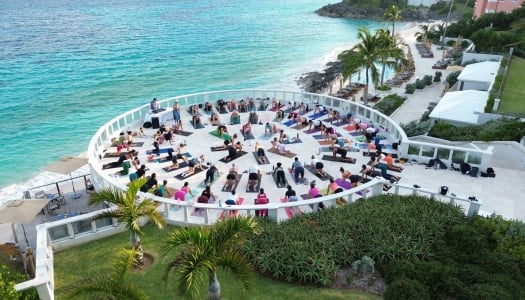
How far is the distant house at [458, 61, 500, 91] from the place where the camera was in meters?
28.9

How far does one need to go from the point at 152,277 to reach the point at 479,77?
28867 mm

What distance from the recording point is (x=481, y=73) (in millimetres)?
29844

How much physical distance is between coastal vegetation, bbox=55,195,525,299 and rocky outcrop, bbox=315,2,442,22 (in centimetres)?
11670

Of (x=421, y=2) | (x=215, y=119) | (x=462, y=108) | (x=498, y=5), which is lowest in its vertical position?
(x=215, y=119)

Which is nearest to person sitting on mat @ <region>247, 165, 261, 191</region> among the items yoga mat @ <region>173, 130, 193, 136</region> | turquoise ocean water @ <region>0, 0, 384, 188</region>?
yoga mat @ <region>173, 130, 193, 136</region>

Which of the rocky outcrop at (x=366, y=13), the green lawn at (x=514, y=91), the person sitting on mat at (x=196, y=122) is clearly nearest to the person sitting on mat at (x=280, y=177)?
the person sitting on mat at (x=196, y=122)

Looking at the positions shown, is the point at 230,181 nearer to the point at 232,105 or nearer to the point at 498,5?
the point at 232,105

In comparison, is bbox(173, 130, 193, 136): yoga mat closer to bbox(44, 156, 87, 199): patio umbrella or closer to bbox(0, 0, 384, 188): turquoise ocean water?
bbox(44, 156, 87, 199): patio umbrella

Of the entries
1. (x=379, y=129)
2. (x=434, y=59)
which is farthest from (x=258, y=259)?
(x=434, y=59)

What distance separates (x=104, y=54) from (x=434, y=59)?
55.0 metres

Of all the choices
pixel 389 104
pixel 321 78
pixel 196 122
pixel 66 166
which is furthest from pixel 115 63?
pixel 66 166

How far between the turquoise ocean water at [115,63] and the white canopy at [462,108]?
2657cm

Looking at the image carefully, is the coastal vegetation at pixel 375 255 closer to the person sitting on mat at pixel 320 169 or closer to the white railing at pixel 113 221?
the white railing at pixel 113 221

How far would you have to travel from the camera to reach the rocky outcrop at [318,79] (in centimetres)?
4566
